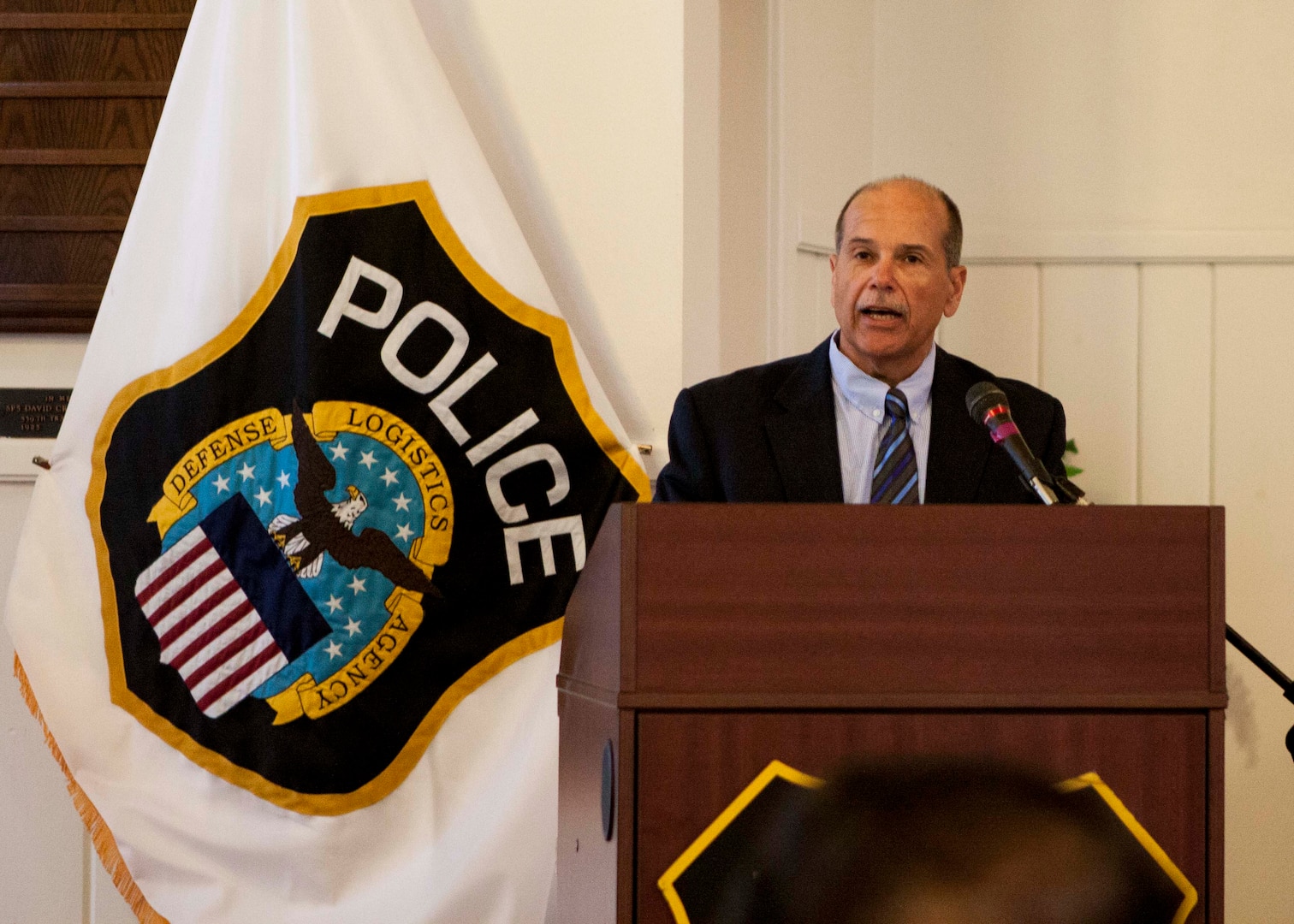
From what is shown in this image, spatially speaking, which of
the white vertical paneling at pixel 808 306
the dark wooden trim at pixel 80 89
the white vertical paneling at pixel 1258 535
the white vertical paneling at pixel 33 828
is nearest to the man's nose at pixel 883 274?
the white vertical paneling at pixel 808 306

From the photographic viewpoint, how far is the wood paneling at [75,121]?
8.95ft

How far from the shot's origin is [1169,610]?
3.73ft

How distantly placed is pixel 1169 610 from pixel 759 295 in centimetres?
198

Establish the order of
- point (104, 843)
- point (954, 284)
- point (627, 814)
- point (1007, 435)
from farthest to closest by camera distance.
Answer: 1. point (104, 843)
2. point (954, 284)
3. point (1007, 435)
4. point (627, 814)

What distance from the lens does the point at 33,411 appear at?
8.84 feet

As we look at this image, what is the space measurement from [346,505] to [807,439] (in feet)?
3.12

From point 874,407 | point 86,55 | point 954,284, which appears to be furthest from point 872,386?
point 86,55

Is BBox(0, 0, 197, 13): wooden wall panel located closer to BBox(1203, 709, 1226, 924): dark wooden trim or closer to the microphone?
the microphone

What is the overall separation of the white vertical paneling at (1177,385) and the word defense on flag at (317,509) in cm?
140

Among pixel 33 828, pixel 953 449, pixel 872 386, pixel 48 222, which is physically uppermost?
pixel 48 222

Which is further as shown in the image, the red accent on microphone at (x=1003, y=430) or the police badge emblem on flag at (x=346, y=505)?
the police badge emblem on flag at (x=346, y=505)

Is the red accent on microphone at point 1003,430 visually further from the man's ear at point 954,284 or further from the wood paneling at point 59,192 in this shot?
the wood paneling at point 59,192

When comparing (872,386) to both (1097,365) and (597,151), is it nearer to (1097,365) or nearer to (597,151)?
(597,151)

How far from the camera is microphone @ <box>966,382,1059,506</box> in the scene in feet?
4.39
